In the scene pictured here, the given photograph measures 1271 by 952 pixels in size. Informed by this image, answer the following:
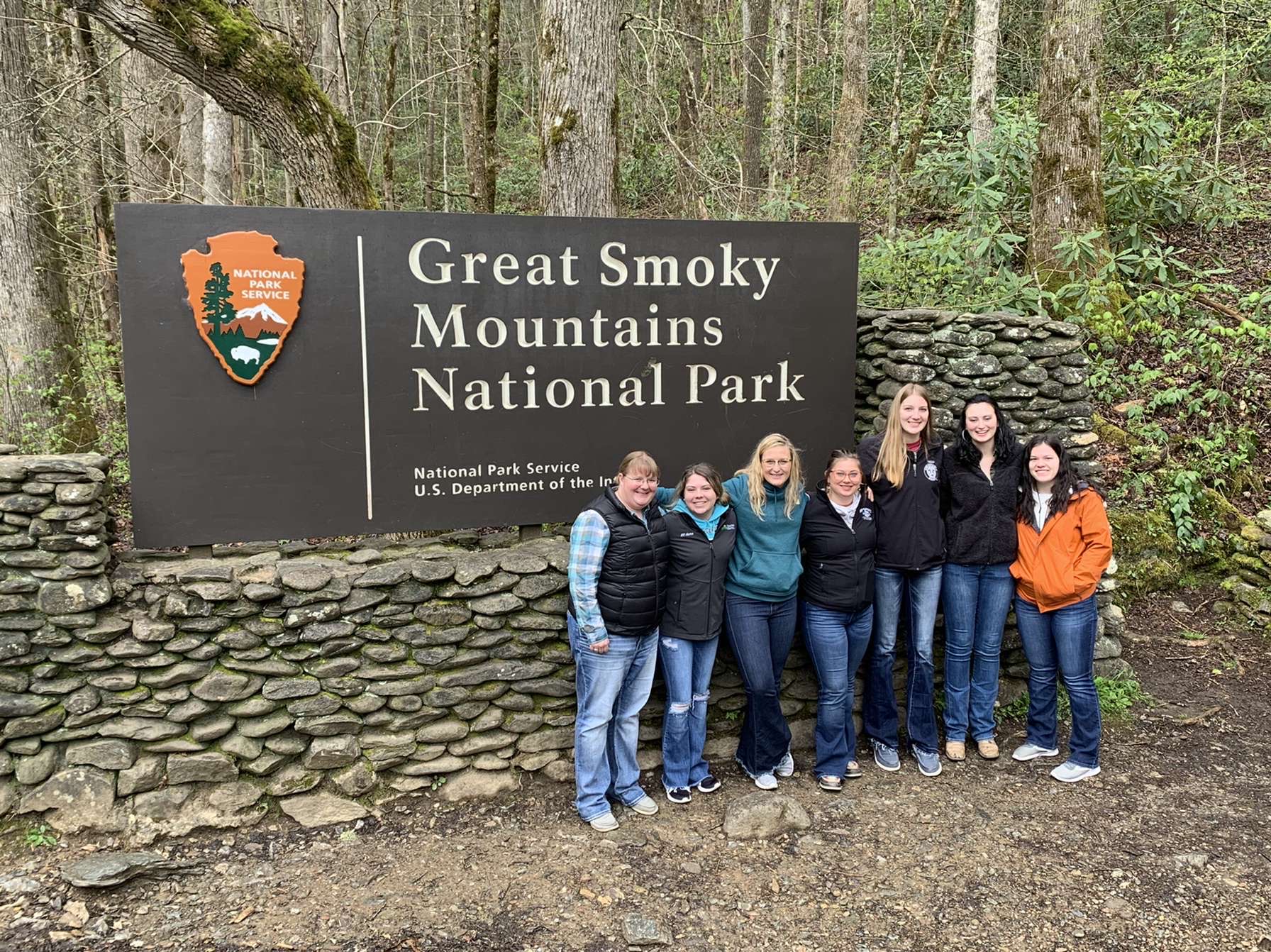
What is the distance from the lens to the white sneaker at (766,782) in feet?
15.8

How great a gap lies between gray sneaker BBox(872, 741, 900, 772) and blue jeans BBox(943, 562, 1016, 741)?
40cm

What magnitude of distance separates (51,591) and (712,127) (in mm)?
11412

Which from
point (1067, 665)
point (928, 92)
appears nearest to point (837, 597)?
point (1067, 665)

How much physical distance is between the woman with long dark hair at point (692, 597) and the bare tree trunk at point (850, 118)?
6808 mm

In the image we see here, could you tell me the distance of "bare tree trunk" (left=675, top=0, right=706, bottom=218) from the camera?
8.40 m

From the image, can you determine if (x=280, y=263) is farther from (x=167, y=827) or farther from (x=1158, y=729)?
(x=1158, y=729)

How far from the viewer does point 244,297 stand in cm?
438

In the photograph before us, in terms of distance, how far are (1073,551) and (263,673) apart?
166 inches

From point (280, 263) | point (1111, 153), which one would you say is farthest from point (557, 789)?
point (1111, 153)

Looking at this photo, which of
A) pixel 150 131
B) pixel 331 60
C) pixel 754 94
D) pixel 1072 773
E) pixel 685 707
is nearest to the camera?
pixel 685 707

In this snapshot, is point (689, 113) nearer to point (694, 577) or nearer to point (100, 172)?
point (100, 172)

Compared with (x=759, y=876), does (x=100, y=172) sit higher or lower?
higher

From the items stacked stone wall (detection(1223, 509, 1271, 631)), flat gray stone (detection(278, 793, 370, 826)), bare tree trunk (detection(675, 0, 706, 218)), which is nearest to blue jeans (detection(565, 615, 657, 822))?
flat gray stone (detection(278, 793, 370, 826))

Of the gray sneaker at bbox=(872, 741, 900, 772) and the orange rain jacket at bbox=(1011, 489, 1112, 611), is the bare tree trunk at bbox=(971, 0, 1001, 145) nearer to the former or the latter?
the orange rain jacket at bbox=(1011, 489, 1112, 611)
